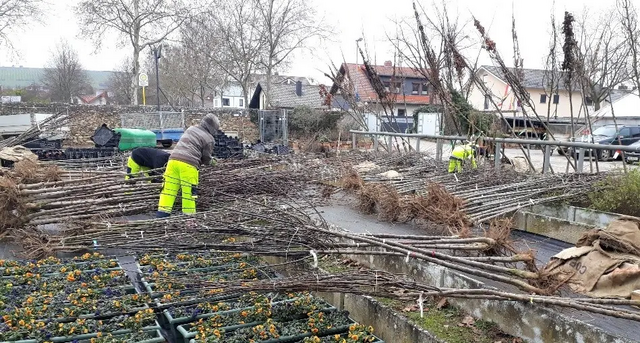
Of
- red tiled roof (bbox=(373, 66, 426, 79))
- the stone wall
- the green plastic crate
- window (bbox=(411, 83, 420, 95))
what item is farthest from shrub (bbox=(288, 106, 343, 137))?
A: window (bbox=(411, 83, 420, 95))

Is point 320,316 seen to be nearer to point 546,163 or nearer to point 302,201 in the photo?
point 302,201

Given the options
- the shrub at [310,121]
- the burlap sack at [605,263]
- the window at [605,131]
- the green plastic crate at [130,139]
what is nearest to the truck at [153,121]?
the green plastic crate at [130,139]

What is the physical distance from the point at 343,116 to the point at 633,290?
78.4ft

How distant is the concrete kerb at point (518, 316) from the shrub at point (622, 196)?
3.10m

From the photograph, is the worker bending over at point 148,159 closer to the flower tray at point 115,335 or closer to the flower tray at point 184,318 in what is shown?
the flower tray at point 184,318

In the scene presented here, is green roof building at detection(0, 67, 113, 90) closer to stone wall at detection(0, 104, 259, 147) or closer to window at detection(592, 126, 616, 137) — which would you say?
stone wall at detection(0, 104, 259, 147)

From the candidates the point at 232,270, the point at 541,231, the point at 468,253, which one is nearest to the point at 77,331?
the point at 232,270

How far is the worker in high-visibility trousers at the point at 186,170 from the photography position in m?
7.30

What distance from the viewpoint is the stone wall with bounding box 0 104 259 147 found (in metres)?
22.7

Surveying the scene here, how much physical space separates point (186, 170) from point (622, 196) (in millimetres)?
5828

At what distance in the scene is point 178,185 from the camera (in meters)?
7.45

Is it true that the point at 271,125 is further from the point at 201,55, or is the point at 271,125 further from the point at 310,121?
the point at 201,55

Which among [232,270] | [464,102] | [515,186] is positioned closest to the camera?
[232,270]

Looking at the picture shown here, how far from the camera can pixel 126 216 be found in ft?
24.8
